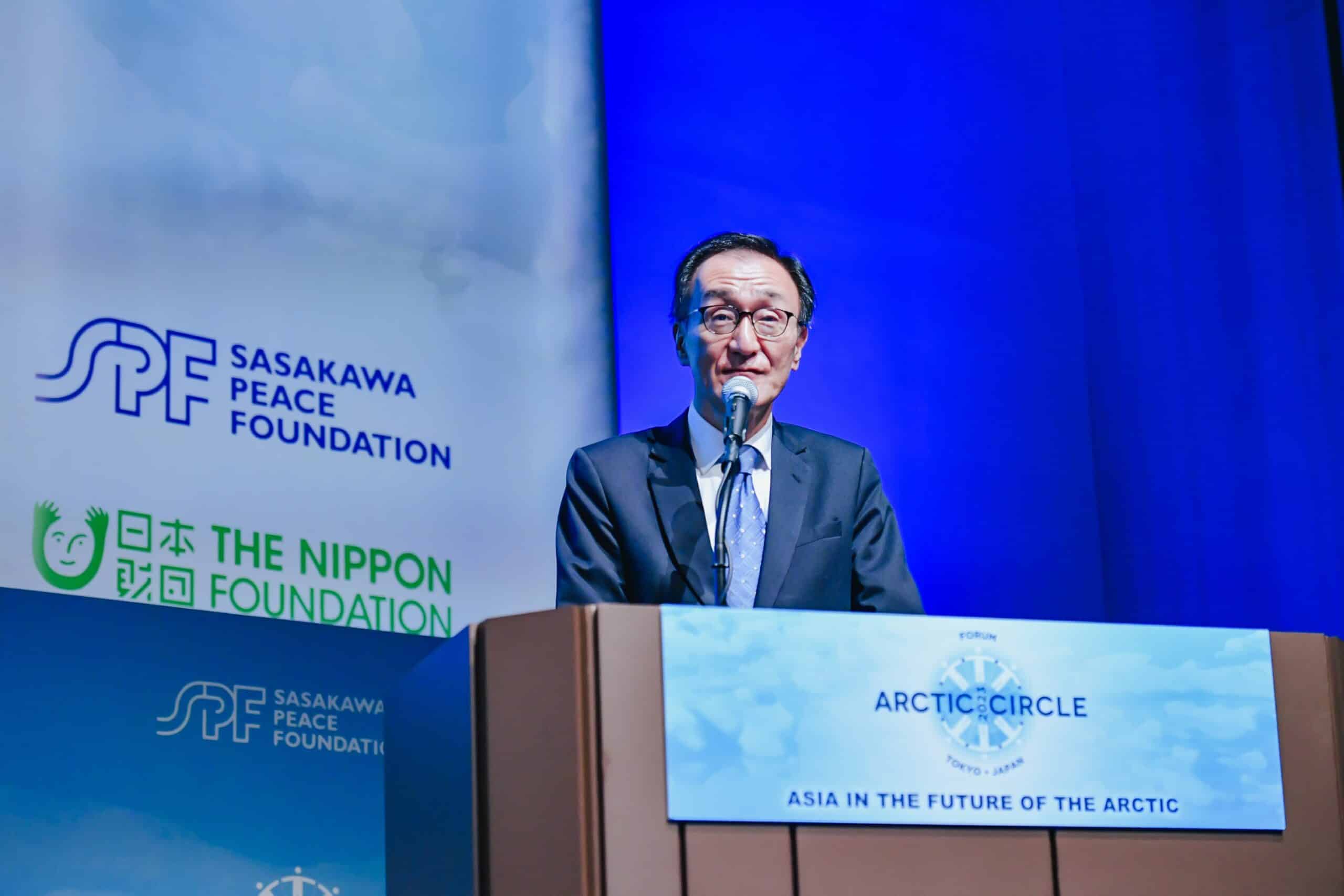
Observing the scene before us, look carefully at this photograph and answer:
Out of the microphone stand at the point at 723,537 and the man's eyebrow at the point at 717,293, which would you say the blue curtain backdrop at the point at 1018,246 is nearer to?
the man's eyebrow at the point at 717,293

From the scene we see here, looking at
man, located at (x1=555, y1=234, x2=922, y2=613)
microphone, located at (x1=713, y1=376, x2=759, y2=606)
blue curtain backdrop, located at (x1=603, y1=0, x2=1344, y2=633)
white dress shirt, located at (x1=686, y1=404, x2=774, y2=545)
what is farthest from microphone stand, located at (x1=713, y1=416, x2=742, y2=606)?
blue curtain backdrop, located at (x1=603, y1=0, x2=1344, y2=633)

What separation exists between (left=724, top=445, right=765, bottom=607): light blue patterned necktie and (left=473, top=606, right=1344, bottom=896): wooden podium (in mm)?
718

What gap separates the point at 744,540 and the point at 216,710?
4.42 ft

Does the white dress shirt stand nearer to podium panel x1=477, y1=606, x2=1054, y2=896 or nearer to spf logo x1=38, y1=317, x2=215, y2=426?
podium panel x1=477, y1=606, x2=1054, y2=896

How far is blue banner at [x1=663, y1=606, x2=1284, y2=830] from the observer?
1856 mm

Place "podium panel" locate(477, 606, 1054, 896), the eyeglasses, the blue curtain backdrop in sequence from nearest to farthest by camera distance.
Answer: "podium panel" locate(477, 606, 1054, 896) → the eyeglasses → the blue curtain backdrop

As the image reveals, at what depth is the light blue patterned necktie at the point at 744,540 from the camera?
262 centimetres

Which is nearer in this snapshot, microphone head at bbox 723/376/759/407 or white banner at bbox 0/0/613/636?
microphone head at bbox 723/376/759/407

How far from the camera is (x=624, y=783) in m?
1.83

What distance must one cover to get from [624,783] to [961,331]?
10.0ft

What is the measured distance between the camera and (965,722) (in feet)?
6.37

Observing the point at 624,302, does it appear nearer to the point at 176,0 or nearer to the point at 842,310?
the point at 842,310

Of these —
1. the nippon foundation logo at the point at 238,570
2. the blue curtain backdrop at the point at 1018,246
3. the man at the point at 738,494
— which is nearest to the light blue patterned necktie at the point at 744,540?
the man at the point at 738,494

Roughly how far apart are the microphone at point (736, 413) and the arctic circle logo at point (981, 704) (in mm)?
536
